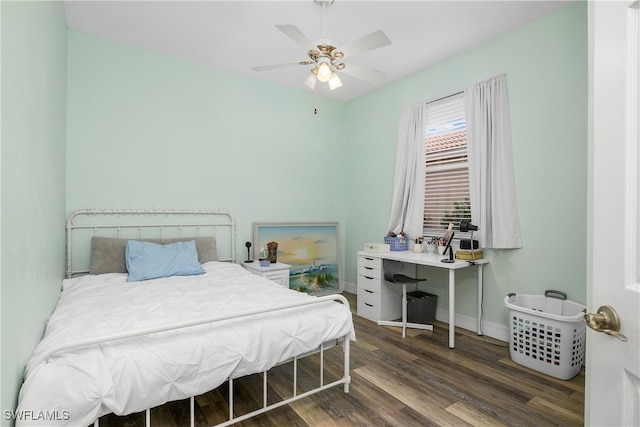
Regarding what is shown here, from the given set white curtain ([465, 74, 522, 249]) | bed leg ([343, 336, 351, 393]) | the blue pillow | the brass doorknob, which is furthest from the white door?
the blue pillow

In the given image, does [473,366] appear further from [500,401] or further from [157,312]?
[157,312]

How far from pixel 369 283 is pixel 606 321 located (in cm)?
280

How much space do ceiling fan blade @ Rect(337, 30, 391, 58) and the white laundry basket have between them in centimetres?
216

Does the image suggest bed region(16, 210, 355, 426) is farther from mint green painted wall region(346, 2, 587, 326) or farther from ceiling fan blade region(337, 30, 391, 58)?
mint green painted wall region(346, 2, 587, 326)

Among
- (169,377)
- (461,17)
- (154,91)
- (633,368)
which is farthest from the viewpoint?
(154,91)

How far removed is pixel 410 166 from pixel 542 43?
1.58 meters

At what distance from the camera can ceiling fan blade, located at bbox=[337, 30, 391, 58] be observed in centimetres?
196

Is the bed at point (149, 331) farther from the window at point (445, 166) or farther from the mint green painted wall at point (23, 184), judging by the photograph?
the window at point (445, 166)

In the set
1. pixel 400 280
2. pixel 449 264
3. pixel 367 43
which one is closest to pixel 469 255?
pixel 449 264

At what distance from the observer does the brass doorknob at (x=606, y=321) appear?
0.76m

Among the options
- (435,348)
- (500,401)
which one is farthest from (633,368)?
(435,348)

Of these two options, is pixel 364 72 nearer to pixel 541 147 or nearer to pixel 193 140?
pixel 541 147

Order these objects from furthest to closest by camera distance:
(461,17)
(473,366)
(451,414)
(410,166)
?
(410,166), (461,17), (473,366), (451,414)

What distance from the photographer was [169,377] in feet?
4.54
